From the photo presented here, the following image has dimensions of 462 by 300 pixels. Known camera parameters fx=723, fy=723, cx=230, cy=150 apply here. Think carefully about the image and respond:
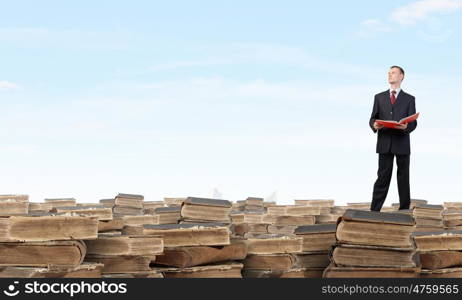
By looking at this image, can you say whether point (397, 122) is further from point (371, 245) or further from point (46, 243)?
point (46, 243)

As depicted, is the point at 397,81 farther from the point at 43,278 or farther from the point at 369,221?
the point at 43,278

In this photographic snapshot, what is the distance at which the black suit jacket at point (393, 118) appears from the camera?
44.1 feet

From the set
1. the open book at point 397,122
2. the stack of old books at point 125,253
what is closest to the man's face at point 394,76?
the open book at point 397,122

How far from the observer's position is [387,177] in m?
13.9

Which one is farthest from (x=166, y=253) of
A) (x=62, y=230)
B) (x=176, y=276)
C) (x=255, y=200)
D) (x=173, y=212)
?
(x=255, y=200)

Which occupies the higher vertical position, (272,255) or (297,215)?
(297,215)

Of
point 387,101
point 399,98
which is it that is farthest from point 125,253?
point 399,98

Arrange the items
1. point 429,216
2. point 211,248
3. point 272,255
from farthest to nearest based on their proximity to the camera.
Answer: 1. point 429,216
2. point 272,255
3. point 211,248

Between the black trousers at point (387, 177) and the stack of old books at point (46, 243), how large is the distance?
23.9ft

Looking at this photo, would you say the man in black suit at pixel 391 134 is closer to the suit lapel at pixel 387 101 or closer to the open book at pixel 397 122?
the suit lapel at pixel 387 101

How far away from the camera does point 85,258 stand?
29.2ft

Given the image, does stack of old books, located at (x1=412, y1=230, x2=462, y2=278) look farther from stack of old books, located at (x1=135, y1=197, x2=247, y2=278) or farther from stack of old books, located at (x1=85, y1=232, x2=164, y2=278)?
stack of old books, located at (x1=85, y1=232, x2=164, y2=278)

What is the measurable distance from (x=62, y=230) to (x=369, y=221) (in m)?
3.80

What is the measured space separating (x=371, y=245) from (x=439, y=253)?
1.42 meters
